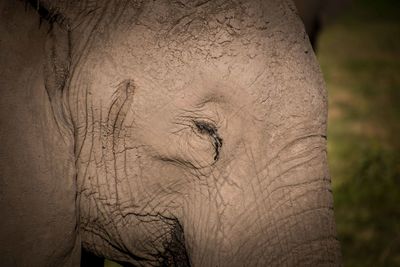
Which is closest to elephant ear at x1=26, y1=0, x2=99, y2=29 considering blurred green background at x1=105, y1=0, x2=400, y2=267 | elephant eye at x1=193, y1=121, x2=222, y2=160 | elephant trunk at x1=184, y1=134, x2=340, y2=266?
elephant eye at x1=193, y1=121, x2=222, y2=160

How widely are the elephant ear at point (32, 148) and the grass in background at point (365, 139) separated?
1646 mm

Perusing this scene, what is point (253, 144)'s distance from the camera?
94 cm

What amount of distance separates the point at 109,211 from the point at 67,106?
0.22 m

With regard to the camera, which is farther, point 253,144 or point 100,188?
point 100,188

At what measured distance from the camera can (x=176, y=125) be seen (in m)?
0.97

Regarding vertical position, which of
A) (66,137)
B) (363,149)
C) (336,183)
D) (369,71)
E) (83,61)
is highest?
(369,71)

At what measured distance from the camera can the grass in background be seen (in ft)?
8.23

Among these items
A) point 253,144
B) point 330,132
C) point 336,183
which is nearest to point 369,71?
point 330,132

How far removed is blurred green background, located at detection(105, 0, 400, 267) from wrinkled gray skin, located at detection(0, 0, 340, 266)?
1301 millimetres

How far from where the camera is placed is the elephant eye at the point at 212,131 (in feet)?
3.12

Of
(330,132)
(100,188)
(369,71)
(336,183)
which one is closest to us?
(100,188)

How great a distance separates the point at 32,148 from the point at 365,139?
3.05 m

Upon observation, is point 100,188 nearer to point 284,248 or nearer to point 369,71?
point 284,248

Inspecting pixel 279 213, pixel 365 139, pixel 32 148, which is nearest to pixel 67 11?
pixel 32 148
